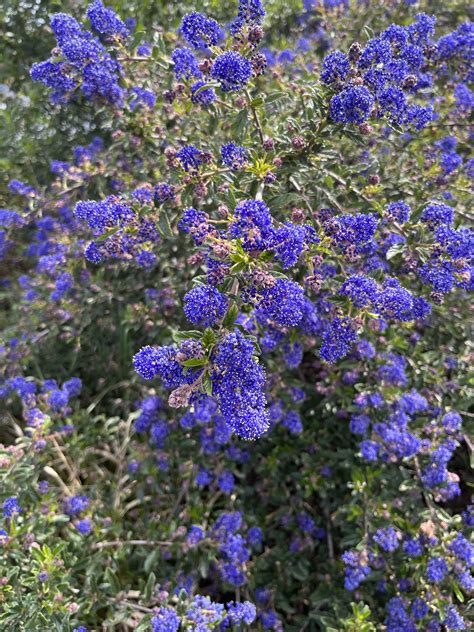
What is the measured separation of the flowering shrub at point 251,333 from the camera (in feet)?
8.29

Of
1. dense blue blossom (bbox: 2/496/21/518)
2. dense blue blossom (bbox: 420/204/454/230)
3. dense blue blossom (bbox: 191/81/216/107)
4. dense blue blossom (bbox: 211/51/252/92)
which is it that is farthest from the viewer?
dense blue blossom (bbox: 2/496/21/518)

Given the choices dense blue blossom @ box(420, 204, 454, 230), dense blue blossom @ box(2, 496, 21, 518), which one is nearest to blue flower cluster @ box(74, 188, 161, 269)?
dense blue blossom @ box(420, 204, 454, 230)

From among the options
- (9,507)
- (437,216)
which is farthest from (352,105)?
(9,507)

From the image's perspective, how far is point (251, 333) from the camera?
3105 mm

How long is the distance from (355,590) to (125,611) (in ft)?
5.14

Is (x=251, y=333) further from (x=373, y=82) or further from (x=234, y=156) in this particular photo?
(x=373, y=82)

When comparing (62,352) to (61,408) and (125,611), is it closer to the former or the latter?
(61,408)

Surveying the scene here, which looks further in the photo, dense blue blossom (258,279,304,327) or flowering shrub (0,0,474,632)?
flowering shrub (0,0,474,632)

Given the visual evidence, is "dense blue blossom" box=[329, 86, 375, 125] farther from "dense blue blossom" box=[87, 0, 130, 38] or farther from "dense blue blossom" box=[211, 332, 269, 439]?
"dense blue blossom" box=[87, 0, 130, 38]

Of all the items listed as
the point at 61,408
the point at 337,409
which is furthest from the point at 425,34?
the point at 61,408

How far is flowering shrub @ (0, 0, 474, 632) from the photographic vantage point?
2525mm

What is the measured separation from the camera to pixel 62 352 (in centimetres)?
500

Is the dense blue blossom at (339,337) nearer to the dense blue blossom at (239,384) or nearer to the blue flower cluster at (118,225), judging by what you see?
the dense blue blossom at (239,384)

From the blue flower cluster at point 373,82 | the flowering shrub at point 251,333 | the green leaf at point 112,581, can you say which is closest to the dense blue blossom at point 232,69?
the flowering shrub at point 251,333
